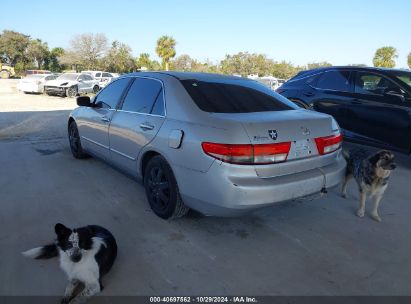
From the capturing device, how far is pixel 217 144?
2.85m

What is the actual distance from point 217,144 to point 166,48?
55923mm

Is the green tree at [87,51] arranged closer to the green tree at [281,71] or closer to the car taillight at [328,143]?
the green tree at [281,71]

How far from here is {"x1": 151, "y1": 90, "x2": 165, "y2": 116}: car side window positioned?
3.58 m

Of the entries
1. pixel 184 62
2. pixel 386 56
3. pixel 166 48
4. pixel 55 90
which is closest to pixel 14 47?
pixel 166 48

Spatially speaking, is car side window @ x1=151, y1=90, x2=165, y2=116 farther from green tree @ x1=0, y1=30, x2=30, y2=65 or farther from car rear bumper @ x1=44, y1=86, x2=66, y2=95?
green tree @ x1=0, y1=30, x2=30, y2=65

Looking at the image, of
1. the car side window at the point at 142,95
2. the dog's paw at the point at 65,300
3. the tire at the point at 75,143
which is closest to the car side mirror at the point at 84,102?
the tire at the point at 75,143

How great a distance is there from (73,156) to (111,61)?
164 feet

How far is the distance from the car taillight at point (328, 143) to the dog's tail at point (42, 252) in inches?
103

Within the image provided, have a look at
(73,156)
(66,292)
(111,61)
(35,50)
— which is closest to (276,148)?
(66,292)

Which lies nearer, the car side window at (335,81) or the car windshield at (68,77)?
the car side window at (335,81)

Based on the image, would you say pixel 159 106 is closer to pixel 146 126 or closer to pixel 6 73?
pixel 146 126

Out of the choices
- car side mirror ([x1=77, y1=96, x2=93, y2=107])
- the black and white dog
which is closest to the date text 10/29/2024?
the black and white dog

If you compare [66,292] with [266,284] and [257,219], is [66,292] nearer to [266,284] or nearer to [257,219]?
[266,284]

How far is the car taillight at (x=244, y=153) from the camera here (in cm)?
280
